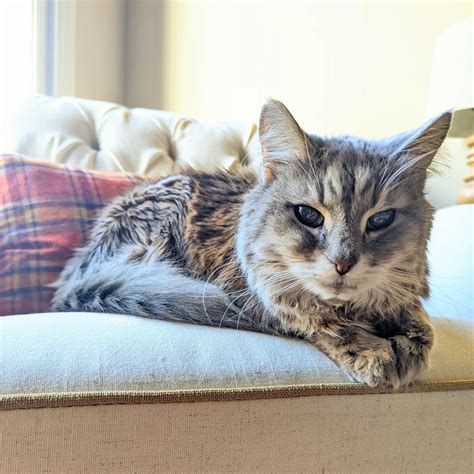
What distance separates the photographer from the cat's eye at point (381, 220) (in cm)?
90

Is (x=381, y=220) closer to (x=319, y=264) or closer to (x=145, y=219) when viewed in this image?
(x=319, y=264)

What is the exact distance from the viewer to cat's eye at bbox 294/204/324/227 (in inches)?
35.5

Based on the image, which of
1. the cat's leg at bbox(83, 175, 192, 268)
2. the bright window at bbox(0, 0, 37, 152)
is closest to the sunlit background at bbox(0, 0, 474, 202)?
the bright window at bbox(0, 0, 37, 152)

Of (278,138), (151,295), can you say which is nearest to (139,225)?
(151,295)

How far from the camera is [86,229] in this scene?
1.33 meters

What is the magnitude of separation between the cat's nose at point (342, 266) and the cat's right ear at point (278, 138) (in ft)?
0.81

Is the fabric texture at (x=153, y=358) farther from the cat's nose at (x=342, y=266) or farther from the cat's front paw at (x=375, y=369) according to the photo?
the cat's nose at (x=342, y=266)

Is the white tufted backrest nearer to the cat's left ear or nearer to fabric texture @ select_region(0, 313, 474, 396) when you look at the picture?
the cat's left ear

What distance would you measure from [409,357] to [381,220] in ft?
0.81

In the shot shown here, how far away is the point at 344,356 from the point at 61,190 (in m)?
0.88

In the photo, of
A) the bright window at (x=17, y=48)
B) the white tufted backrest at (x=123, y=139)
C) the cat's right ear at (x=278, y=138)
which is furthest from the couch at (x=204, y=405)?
the bright window at (x=17, y=48)

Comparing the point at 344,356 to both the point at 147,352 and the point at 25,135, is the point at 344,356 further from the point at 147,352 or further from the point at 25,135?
the point at 25,135

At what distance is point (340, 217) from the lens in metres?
0.86

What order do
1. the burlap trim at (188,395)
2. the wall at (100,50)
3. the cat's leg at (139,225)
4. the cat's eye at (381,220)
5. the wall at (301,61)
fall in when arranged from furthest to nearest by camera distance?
the wall at (100,50) → the wall at (301,61) → the cat's leg at (139,225) → the cat's eye at (381,220) → the burlap trim at (188,395)
